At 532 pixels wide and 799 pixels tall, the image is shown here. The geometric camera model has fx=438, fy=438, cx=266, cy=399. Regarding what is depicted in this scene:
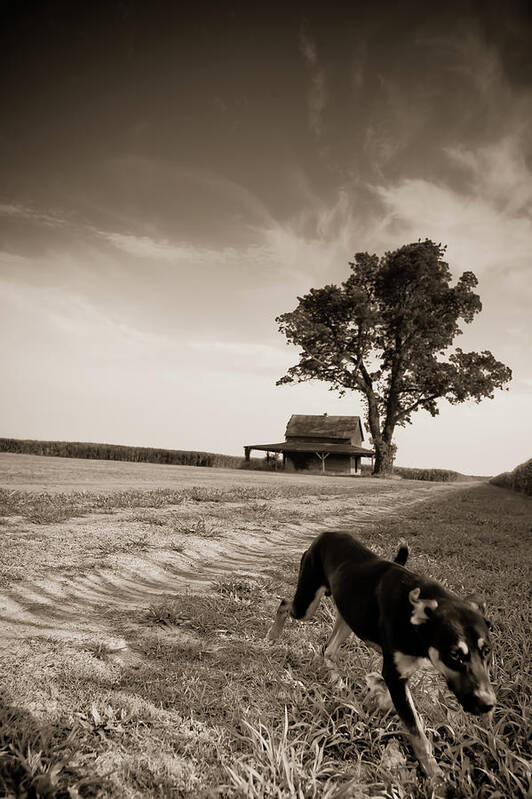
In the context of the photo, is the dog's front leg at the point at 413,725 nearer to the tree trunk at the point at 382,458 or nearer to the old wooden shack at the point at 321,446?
the tree trunk at the point at 382,458

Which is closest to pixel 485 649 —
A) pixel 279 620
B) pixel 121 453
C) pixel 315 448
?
pixel 279 620

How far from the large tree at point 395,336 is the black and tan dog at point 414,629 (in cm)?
3807

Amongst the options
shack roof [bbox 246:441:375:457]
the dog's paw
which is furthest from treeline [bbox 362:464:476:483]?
the dog's paw

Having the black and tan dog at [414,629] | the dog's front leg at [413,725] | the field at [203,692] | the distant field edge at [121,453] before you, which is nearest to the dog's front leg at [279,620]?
the field at [203,692]

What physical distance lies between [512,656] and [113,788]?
2893mm

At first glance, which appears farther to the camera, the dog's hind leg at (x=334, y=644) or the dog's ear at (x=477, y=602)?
the dog's hind leg at (x=334, y=644)

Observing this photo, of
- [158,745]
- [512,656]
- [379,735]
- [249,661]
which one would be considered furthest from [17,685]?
[512,656]

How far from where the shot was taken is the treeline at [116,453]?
54562 mm

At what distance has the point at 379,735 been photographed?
242cm

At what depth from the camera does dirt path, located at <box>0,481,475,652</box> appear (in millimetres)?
3836

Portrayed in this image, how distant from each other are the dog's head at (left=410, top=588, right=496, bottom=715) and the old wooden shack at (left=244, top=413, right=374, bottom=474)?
4420 cm

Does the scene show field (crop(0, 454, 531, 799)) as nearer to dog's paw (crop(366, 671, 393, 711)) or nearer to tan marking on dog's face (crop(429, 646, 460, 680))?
dog's paw (crop(366, 671, 393, 711))

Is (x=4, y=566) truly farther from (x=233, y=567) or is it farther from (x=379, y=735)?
(x=379, y=735)

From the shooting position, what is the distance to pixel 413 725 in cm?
222
